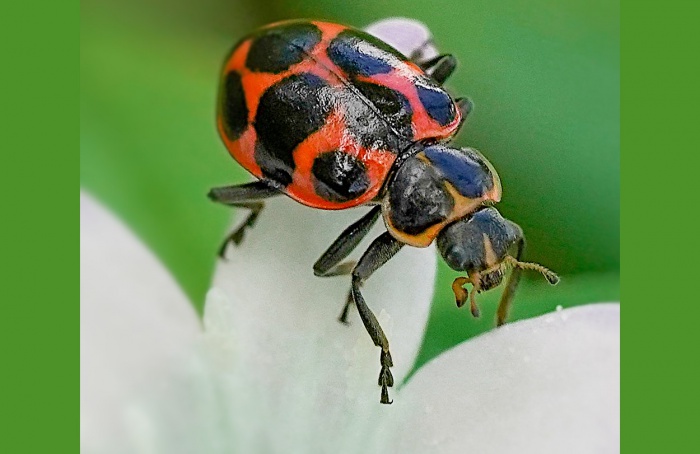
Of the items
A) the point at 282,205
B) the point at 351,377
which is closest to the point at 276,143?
the point at 282,205

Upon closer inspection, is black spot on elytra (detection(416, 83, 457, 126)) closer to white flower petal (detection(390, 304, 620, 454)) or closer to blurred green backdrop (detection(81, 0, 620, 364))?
blurred green backdrop (detection(81, 0, 620, 364))

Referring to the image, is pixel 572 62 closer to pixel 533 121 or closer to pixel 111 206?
pixel 533 121

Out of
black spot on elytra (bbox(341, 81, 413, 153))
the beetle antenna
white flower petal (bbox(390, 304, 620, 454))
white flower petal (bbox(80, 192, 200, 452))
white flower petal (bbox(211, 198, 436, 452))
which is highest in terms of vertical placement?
black spot on elytra (bbox(341, 81, 413, 153))

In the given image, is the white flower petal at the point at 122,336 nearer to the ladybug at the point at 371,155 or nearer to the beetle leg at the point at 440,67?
the ladybug at the point at 371,155

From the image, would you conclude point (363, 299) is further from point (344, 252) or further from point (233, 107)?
point (233, 107)

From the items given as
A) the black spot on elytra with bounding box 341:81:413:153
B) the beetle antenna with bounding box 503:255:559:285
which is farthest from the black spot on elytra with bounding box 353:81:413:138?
the beetle antenna with bounding box 503:255:559:285

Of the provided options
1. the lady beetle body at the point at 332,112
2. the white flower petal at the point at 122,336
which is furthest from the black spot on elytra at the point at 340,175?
the white flower petal at the point at 122,336

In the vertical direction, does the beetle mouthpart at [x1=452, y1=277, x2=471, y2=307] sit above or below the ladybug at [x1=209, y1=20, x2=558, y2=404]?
below
